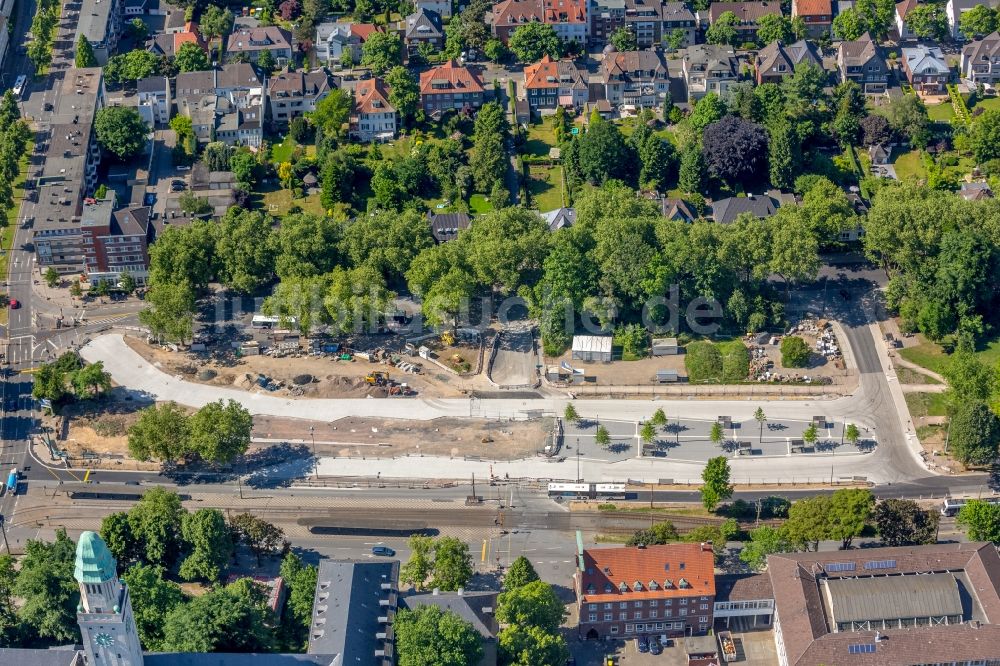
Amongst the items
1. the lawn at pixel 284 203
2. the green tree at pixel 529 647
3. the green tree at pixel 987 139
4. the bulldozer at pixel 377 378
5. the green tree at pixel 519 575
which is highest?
the green tree at pixel 987 139

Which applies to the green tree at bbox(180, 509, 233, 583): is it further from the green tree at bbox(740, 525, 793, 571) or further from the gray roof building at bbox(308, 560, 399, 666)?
the green tree at bbox(740, 525, 793, 571)

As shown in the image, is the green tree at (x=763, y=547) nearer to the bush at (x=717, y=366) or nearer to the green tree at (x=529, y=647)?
the green tree at (x=529, y=647)

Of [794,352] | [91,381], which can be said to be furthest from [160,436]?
[794,352]

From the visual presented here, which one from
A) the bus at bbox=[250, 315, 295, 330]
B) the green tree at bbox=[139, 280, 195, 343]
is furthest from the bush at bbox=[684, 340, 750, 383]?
the green tree at bbox=[139, 280, 195, 343]

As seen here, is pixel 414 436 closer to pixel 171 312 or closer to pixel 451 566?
pixel 451 566

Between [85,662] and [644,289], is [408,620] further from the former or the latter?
[644,289]

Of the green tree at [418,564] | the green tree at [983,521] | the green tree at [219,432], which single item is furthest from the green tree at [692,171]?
the green tree at [418,564]
